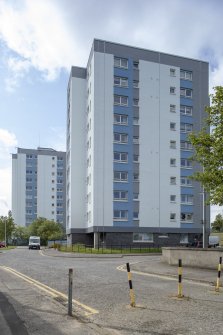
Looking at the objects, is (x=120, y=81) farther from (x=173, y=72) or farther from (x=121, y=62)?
(x=173, y=72)

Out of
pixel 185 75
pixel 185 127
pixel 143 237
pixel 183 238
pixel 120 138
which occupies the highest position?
pixel 185 75

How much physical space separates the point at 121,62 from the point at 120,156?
529 inches

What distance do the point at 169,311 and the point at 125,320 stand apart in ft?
4.53

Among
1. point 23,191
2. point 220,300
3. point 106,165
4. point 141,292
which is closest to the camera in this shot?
point 220,300

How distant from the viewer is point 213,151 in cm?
2120

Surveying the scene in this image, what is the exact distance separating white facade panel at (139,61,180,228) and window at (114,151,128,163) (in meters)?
2.26

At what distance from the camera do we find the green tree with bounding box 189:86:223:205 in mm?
20578

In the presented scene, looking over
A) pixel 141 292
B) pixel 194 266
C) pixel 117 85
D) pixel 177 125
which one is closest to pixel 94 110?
pixel 117 85

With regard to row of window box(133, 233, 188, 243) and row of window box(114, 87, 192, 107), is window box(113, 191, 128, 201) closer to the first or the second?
row of window box(133, 233, 188, 243)

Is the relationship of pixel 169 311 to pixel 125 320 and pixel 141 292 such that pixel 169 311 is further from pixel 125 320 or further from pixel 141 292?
pixel 141 292

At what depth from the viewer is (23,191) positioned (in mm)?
149750

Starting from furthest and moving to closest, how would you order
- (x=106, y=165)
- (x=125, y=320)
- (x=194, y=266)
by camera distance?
(x=106, y=165)
(x=194, y=266)
(x=125, y=320)

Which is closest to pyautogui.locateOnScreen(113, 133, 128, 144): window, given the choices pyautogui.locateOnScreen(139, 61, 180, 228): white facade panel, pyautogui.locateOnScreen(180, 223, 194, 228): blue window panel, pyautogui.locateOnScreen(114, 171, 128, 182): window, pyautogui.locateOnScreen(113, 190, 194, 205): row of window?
pyautogui.locateOnScreen(139, 61, 180, 228): white facade panel

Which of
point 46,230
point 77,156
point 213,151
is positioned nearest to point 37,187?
point 46,230
